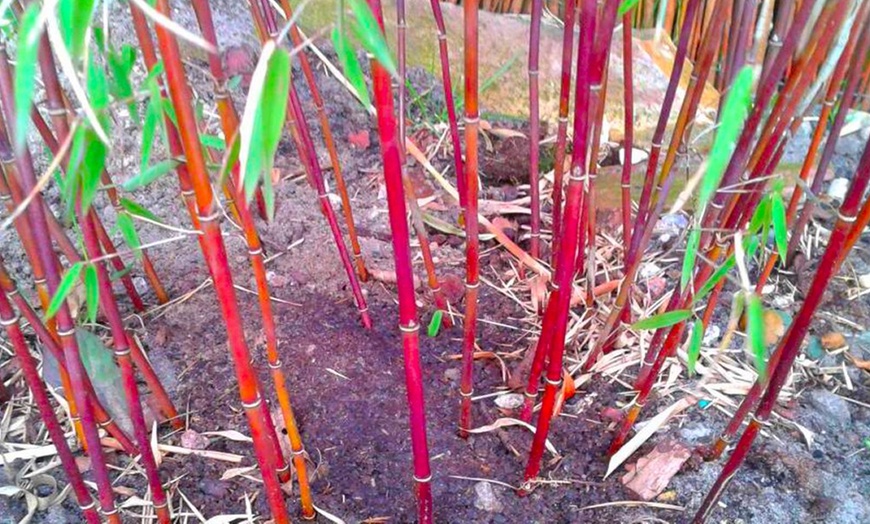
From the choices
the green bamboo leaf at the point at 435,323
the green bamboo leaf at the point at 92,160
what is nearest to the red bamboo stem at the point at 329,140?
the green bamboo leaf at the point at 435,323

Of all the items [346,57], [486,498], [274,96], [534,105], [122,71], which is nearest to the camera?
[274,96]

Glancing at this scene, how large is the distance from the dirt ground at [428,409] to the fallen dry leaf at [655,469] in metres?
0.01

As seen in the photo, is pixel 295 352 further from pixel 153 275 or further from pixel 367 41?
pixel 367 41

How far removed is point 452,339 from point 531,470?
341 millimetres

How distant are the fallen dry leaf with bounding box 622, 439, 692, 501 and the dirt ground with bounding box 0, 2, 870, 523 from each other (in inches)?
0.6

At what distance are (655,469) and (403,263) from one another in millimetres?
582

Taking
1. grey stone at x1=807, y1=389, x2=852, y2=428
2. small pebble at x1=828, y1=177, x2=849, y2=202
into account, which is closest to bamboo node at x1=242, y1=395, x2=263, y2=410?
grey stone at x1=807, y1=389, x2=852, y2=428

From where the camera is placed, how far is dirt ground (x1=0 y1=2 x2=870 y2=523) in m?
1.07

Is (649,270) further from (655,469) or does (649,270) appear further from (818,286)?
(818,286)

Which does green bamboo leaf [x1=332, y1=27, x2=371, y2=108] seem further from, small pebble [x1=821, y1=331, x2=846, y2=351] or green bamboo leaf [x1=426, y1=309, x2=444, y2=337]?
small pebble [x1=821, y1=331, x2=846, y2=351]

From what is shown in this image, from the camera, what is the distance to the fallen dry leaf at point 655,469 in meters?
1.08

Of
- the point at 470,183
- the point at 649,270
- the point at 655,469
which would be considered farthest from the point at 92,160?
the point at 649,270

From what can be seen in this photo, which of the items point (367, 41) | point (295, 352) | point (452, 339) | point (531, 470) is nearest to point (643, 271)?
point (452, 339)

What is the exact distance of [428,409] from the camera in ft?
3.97
